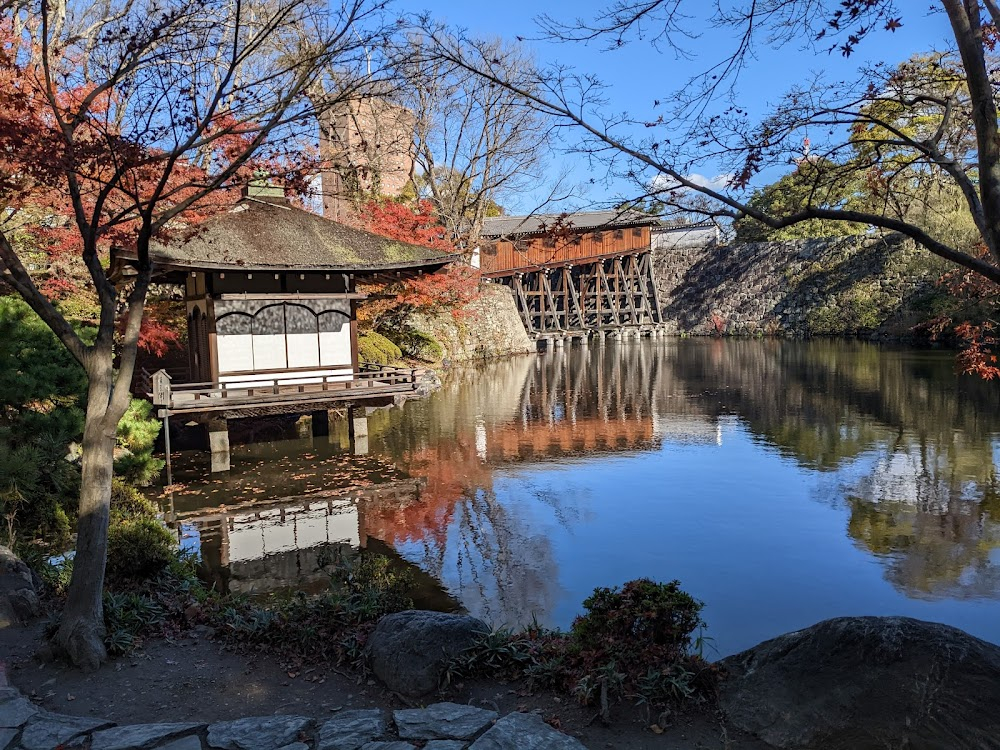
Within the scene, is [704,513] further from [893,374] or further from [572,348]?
[572,348]

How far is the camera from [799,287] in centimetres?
4541

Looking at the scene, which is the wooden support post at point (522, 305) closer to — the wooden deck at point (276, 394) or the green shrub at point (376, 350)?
the green shrub at point (376, 350)

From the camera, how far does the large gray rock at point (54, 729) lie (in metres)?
3.47

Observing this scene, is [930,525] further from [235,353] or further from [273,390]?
[235,353]

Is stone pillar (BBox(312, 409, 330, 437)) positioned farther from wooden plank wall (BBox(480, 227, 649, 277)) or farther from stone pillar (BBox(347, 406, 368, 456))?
wooden plank wall (BBox(480, 227, 649, 277))

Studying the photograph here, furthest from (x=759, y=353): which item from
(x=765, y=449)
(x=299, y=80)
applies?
(x=299, y=80)

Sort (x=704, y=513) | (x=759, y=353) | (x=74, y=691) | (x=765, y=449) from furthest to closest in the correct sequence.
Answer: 1. (x=759, y=353)
2. (x=765, y=449)
3. (x=704, y=513)
4. (x=74, y=691)

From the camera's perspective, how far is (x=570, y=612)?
6680 mm

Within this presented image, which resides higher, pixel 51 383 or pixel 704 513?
pixel 51 383

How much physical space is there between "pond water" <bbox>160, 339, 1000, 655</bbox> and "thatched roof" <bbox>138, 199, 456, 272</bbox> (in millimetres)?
3496

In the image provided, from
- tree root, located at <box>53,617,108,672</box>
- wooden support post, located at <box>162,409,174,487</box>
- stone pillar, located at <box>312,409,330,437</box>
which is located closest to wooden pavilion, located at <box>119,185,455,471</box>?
wooden support post, located at <box>162,409,174,487</box>

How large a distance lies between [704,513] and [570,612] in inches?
148

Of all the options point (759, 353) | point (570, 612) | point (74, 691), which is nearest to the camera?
point (74, 691)

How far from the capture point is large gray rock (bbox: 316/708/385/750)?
3580 mm
